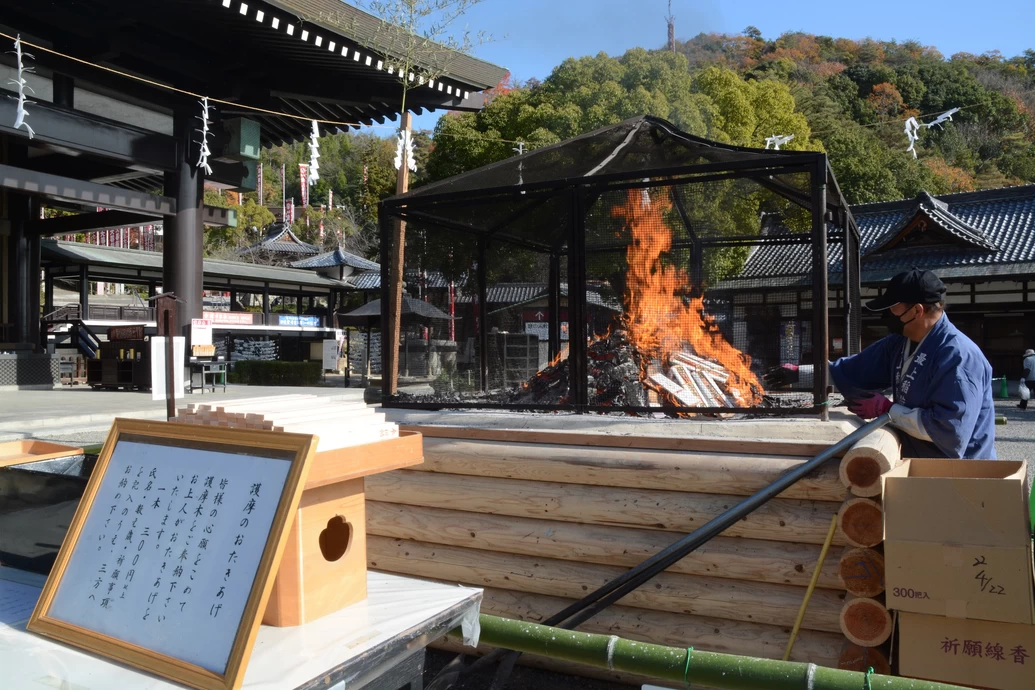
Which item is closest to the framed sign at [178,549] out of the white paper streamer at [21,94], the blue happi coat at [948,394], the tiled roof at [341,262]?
the blue happi coat at [948,394]

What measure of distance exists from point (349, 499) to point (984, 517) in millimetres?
1900

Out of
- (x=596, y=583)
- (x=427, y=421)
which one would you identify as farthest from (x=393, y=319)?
(x=596, y=583)

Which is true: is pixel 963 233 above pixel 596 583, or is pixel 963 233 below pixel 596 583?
above

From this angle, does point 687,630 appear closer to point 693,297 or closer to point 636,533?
point 636,533

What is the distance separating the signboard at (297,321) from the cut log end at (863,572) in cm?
Answer: 2406

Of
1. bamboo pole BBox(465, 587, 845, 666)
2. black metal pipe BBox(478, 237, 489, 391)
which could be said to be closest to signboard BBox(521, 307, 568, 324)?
black metal pipe BBox(478, 237, 489, 391)

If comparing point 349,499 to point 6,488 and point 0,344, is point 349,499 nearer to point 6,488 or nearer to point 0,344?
point 6,488

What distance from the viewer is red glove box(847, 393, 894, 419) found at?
3641mm

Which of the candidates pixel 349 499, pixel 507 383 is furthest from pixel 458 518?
pixel 349 499

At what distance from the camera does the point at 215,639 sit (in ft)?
4.01

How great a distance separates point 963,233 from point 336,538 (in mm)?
20974

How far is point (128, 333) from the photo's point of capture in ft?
52.6

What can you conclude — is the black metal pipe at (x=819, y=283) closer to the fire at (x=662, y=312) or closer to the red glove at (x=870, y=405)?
the fire at (x=662, y=312)

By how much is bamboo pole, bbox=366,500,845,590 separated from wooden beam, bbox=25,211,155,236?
11.8 meters
